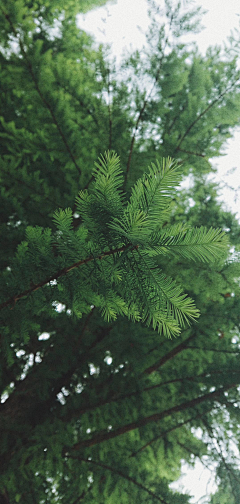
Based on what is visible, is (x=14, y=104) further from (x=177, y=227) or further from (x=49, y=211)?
(x=177, y=227)

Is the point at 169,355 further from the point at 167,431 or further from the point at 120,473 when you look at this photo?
the point at 120,473

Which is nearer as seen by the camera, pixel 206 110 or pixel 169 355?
pixel 206 110

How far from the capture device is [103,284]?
1.04 metres

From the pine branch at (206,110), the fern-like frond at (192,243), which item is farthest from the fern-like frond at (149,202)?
the pine branch at (206,110)

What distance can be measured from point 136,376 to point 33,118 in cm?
233

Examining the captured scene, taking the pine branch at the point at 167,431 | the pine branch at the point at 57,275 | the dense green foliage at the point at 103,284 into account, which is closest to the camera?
the pine branch at the point at 57,275

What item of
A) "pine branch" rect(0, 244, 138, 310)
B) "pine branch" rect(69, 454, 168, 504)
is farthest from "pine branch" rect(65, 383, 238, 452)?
"pine branch" rect(0, 244, 138, 310)

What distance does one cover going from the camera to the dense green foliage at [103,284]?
4.26 ft

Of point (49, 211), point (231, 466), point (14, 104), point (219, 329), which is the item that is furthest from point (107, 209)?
point (231, 466)

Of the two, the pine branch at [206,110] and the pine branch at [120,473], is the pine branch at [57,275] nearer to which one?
the pine branch at [206,110]

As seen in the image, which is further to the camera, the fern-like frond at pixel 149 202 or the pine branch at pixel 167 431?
the pine branch at pixel 167 431

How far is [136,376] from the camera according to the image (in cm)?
283

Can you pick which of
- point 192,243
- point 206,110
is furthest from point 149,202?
point 206,110

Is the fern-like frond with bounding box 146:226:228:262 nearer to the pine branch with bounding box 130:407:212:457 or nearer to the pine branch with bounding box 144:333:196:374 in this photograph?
the pine branch with bounding box 144:333:196:374
